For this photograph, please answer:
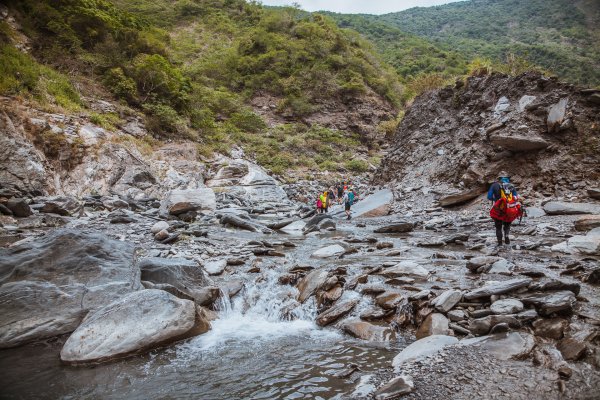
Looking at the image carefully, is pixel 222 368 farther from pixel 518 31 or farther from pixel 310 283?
pixel 518 31

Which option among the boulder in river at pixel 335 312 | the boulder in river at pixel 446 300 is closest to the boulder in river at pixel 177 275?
the boulder in river at pixel 335 312

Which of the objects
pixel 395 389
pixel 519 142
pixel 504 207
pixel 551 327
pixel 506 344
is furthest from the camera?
pixel 519 142

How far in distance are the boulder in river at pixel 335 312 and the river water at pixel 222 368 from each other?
0.13 metres

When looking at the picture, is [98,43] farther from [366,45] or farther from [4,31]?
[366,45]

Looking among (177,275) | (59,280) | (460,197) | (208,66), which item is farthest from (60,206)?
(208,66)

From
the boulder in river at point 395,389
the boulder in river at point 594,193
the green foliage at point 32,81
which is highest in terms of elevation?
the green foliage at point 32,81

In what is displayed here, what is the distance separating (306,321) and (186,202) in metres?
9.27

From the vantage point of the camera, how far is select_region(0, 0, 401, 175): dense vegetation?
21844 millimetres

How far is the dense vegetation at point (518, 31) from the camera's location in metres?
28.3

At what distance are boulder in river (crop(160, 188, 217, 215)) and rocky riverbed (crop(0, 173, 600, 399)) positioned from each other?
16.3ft

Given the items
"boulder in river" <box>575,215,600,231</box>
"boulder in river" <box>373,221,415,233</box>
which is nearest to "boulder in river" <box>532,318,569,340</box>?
"boulder in river" <box>575,215,600,231</box>

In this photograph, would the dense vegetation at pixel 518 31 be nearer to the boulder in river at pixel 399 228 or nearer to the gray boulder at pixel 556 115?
the gray boulder at pixel 556 115

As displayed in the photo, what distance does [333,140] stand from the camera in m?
37.5

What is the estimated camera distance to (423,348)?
3592mm
